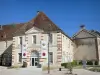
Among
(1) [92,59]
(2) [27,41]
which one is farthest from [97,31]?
(2) [27,41]

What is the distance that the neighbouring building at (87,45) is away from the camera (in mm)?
44856

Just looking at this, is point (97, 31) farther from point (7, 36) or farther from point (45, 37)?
point (7, 36)

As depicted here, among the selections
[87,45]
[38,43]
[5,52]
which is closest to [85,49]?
[87,45]

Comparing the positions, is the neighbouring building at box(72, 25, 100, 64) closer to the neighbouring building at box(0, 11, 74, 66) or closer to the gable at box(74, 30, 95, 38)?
the gable at box(74, 30, 95, 38)

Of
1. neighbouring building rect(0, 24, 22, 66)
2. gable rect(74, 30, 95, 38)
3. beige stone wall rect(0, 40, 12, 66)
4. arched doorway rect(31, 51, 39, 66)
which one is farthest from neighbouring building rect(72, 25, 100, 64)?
beige stone wall rect(0, 40, 12, 66)

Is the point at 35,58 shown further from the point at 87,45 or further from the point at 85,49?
the point at 87,45

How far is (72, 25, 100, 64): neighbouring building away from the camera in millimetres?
44856

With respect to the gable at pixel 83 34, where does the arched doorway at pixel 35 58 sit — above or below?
below

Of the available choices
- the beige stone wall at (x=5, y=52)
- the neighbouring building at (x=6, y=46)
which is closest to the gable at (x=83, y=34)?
the neighbouring building at (x=6, y=46)

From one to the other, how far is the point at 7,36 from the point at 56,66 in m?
18.6

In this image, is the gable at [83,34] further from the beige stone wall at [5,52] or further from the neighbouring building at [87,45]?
the beige stone wall at [5,52]

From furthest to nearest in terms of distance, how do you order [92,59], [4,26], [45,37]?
[4,26]
[92,59]
[45,37]

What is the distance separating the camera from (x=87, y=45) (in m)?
46.4

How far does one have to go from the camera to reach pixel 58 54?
3597cm
